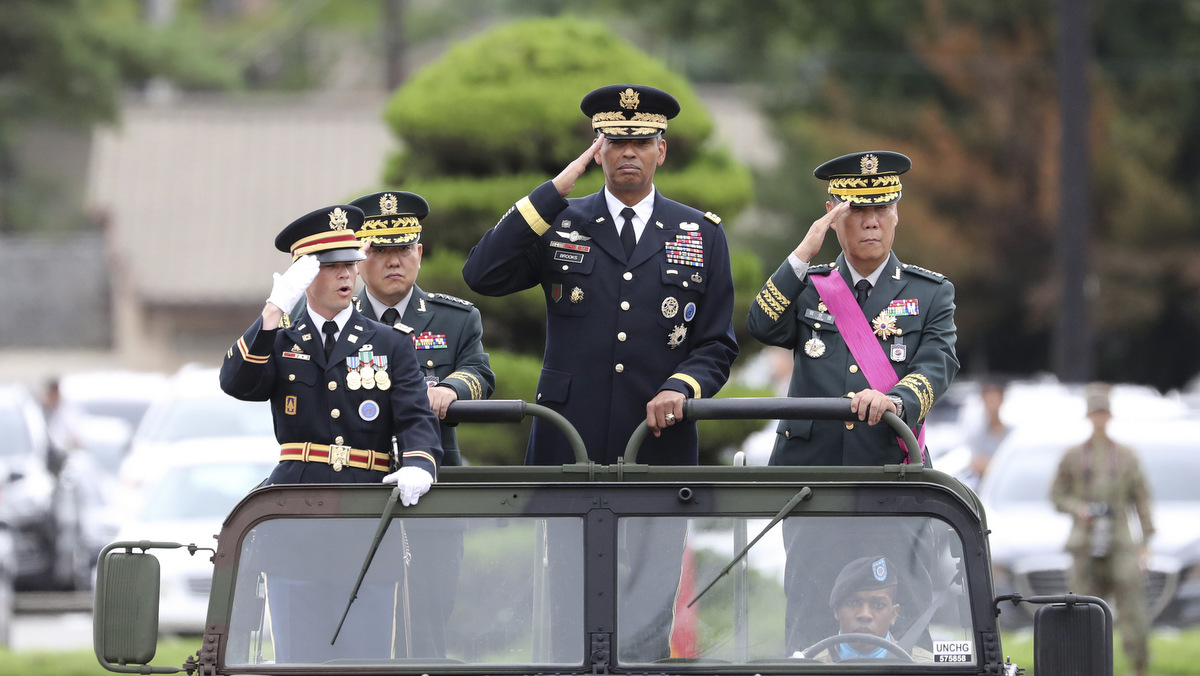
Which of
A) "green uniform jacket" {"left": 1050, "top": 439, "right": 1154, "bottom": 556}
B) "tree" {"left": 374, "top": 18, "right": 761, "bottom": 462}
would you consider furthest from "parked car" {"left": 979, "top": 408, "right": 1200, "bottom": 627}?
"tree" {"left": 374, "top": 18, "right": 761, "bottom": 462}

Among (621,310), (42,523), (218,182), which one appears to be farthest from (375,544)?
(218,182)

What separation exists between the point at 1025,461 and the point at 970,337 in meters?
18.1

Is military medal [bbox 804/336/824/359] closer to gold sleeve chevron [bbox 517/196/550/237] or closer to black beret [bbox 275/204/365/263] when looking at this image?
gold sleeve chevron [bbox 517/196/550/237]

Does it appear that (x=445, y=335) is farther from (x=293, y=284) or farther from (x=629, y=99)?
(x=293, y=284)

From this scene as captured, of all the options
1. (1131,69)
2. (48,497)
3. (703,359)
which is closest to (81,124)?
(48,497)

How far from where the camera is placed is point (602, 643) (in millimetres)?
4348

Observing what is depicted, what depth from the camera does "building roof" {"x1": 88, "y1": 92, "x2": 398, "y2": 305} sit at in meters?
38.1

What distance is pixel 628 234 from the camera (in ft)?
18.8

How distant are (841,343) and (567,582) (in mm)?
1522

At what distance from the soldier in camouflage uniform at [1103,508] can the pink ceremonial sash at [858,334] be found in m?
5.98

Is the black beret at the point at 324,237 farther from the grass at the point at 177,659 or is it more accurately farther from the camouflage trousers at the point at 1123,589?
the camouflage trousers at the point at 1123,589

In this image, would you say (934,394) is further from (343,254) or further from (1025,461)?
(1025,461)

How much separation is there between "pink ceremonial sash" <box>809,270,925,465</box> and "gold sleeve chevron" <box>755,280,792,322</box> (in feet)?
0.69

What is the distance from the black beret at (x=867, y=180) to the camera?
5477 millimetres
